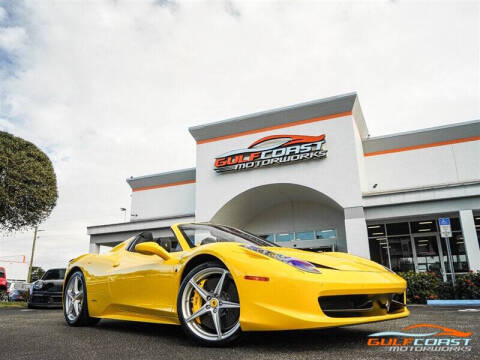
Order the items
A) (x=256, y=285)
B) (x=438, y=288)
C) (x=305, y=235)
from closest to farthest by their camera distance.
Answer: (x=256, y=285) → (x=438, y=288) → (x=305, y=235)

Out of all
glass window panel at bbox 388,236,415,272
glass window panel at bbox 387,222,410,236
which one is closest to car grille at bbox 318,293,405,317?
glass window panel at bbox 387,222,410,236

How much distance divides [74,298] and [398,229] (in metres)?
13.8

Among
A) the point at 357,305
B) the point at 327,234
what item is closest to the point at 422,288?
the point at 327,234

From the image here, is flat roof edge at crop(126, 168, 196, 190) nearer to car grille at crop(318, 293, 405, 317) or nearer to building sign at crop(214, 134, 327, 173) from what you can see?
building sign at crop(214, 134, 327, 173)

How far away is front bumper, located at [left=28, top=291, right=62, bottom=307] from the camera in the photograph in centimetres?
1012

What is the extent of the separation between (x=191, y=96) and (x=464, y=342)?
37.0 ft

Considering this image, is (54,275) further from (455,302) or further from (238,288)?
(455,302)

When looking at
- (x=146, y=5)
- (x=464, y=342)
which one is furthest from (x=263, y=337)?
(x=146, y=5)

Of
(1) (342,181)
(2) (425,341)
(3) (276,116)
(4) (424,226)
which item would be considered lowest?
(2) (425,341)

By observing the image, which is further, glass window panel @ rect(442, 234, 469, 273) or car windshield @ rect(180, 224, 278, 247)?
glass window panel @ rect(442, 234, 469, 273)

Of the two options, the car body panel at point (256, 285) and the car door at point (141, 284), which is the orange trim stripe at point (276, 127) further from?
the car door at point (141, 284)

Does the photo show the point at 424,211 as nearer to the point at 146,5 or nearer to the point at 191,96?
the point at 191,96

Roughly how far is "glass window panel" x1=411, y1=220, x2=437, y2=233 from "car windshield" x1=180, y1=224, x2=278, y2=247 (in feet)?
43.1

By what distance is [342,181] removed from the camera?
537 inches
